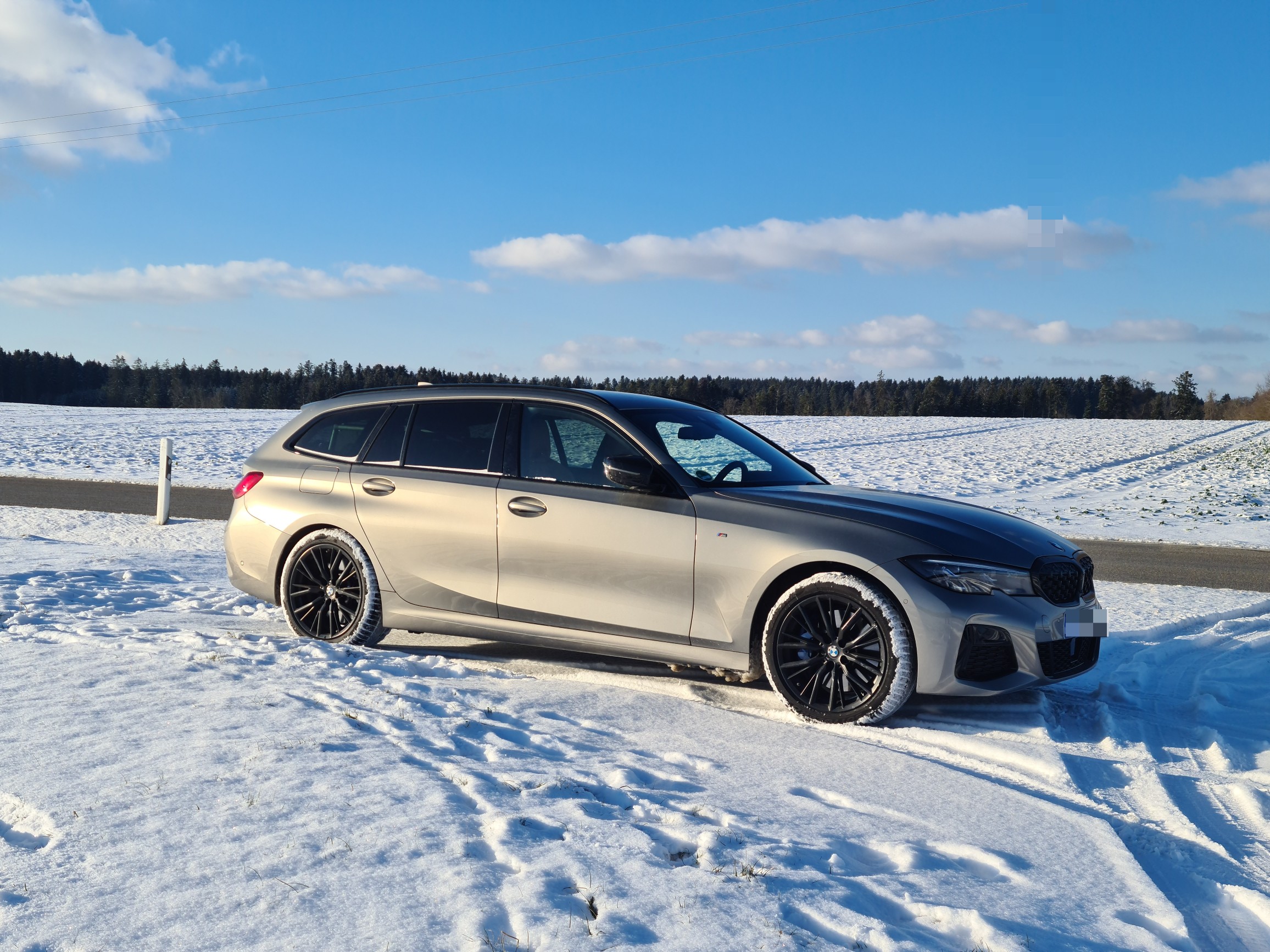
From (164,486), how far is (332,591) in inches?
317

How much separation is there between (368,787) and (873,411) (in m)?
102

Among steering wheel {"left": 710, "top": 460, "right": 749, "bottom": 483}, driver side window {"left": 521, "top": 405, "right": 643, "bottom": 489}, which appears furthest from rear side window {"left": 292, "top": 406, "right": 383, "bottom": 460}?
steering wheel {"left": 710, "top": 460, "right": 749, "bottom": 483}

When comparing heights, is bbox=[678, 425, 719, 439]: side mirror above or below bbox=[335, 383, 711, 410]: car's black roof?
below

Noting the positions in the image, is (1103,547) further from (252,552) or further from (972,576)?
(252,552)

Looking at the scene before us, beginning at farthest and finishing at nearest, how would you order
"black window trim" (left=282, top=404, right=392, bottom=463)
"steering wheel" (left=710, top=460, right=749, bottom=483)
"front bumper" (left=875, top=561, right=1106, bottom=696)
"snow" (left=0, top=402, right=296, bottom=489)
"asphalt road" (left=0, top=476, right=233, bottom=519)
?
"snow" (left=0, top=402, right=296, bottom=489), "asphalt road" (left=0, top=476, right=233, bottom=519), "black window trim" (left=282, top=404, right=392, bottom=463), "steering wheel" (left=710, top=460, right=749, bottom=483), "front bumper" (left=875, top=561, right=1106, bottom=696)

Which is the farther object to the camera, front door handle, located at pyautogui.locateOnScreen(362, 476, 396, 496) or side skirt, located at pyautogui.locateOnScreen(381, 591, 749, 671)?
front door handle, located at pyautogui.locateOnScreen(362, 476, 396, 496)

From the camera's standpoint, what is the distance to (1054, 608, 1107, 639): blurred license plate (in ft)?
16.2

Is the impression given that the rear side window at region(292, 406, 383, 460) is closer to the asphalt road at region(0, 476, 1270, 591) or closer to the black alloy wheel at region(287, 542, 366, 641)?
the black alloy wheel at region(287, 542, 366, 641)

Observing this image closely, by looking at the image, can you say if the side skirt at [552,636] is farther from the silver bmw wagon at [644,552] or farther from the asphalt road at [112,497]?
the asphalt road at [112,497]

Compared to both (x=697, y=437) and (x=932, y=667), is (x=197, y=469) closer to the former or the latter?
(x=697, y=437)

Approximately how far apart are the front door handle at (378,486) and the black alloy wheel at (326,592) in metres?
0.43

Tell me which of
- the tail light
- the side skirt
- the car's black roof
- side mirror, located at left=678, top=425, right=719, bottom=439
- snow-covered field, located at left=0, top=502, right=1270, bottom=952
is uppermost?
the car's black roof

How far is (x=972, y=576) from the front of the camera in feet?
15.8

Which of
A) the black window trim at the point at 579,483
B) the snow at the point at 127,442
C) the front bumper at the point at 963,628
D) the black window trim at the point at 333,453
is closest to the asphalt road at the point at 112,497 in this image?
the snow at the point at 127,442
